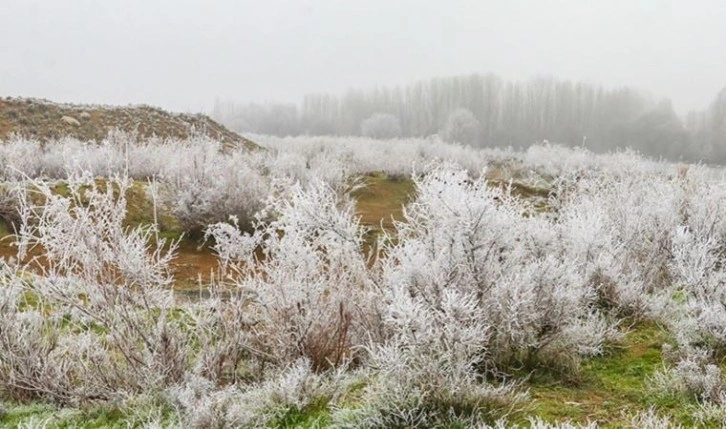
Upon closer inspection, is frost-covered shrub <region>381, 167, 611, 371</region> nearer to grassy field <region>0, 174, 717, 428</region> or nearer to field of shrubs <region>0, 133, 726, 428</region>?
field of shrubs <region>0, 133, 726, 428</region>

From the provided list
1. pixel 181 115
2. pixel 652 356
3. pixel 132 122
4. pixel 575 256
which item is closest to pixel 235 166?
pixel 575 256

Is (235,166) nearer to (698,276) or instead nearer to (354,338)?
(354,338)

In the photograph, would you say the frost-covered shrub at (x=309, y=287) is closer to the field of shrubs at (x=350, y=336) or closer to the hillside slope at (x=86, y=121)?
the field of shrubs at (x=350, y=336)

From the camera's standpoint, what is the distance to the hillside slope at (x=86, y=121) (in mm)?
29125

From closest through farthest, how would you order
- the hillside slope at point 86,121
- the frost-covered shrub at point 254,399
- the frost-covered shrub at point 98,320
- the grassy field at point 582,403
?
1. the frost-covered shrub at point 254,399
2. the grassy field at point 582,403
3. the frost-covered shrub at point 98,320
4. the hillside slope at point 86,121

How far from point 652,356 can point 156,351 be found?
12.7 feet

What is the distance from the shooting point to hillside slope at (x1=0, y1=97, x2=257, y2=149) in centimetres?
2912

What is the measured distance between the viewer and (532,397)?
432cm

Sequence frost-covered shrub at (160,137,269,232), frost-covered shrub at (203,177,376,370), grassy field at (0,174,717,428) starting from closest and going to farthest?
1. grassy field at (0,174,717,428)
2. frost-covered shrub at (203,177,376,370)
3. frost-covered shrub at (160,137,269,232)

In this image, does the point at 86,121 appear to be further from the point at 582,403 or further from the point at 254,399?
the point at 582,403

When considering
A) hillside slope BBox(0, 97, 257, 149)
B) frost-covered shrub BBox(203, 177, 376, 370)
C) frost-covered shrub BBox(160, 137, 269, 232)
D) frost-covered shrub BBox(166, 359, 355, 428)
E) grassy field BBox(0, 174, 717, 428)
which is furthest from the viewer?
hillside slope BBox(0, 97, 257, 149)

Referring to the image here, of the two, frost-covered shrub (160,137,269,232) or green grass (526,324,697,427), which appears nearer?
green grass (526,324,697,427)

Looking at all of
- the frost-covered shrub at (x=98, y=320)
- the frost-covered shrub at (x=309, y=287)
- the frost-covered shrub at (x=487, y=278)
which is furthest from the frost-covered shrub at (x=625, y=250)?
the frost-covered shrub at (x=98, y=320)

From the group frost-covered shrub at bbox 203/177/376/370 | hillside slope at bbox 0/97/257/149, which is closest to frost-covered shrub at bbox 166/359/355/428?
frost-covered shrub at bbox 203/177/376/370
